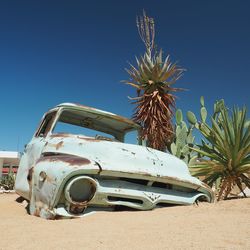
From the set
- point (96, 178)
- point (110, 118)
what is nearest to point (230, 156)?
point (110, 118)

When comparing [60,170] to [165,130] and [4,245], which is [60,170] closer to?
[4,245]

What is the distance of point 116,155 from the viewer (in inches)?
141

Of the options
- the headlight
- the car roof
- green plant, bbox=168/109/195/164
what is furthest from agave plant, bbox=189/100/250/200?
the headlight

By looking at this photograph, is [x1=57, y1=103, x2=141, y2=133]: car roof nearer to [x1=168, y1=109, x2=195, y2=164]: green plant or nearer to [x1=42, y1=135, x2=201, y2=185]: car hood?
[x1=42, y1=135, x2=201, y2=185]: car hood

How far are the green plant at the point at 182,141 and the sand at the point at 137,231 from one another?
5173 millimetres

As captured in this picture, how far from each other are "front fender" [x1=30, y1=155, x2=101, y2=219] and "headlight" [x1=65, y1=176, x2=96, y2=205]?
0.25 feet

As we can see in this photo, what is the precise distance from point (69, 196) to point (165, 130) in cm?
570

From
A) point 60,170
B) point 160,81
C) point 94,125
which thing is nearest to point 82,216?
point 60,170

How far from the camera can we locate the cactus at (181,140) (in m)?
8.55

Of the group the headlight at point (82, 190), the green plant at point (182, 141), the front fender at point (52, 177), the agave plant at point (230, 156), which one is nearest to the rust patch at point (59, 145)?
the front fender at point (52, 177)

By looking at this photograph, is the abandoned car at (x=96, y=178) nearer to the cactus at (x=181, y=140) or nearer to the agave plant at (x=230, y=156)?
the agave plant at (x=230, y=156)

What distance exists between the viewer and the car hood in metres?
3.51

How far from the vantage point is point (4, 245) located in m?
2.06

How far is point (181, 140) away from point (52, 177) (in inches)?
230
